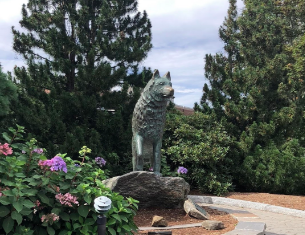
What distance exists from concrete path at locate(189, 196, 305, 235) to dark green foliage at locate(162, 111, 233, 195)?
1362 mm

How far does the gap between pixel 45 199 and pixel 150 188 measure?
2755 millimetres

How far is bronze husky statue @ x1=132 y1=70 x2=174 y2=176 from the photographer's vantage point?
18.7 feet

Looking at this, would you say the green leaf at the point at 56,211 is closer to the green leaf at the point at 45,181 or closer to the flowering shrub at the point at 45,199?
the flowering shrub at the point at 45,199

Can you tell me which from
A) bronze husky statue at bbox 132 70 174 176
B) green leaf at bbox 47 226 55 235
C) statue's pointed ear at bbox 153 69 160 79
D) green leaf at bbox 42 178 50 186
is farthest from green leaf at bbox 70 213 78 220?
statue's pointed ear at bbox 153 69 160 79

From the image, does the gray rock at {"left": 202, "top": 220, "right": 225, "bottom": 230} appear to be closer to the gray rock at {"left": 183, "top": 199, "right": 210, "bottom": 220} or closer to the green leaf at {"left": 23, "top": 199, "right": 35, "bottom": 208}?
the gray rock at {"left": 183, "top": 199, "right": 210, "bottom": 220}

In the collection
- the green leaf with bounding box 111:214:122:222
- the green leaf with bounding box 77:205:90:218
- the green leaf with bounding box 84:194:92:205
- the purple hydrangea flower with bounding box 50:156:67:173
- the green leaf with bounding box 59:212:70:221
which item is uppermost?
the purple hydrangea flower with bounding box 50:156:67:173

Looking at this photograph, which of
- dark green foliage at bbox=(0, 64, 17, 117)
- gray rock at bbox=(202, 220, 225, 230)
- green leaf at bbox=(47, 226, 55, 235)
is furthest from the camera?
dark green foliage at bbox=(0, 64, 17, 117)

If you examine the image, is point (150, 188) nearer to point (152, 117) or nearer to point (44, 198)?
point (152, 117)

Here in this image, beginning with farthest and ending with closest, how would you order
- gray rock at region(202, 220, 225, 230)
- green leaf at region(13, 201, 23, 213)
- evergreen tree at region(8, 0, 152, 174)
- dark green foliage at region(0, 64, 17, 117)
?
evergreen tree at region(8, 0, 152, 174) < dark green foliage at region(0, 64, 17, 117) < gray rock at region(202, 220, 225, 230) < green leaf at region(13, 201, 23, 213)

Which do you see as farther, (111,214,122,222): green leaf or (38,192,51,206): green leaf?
(111,214,122,222): green leaf

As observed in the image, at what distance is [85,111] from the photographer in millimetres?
9242

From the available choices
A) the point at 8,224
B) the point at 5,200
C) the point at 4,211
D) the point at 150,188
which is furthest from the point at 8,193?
the point at 150,188

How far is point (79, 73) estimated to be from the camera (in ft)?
29.6

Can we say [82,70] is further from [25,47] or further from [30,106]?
[25,47]
